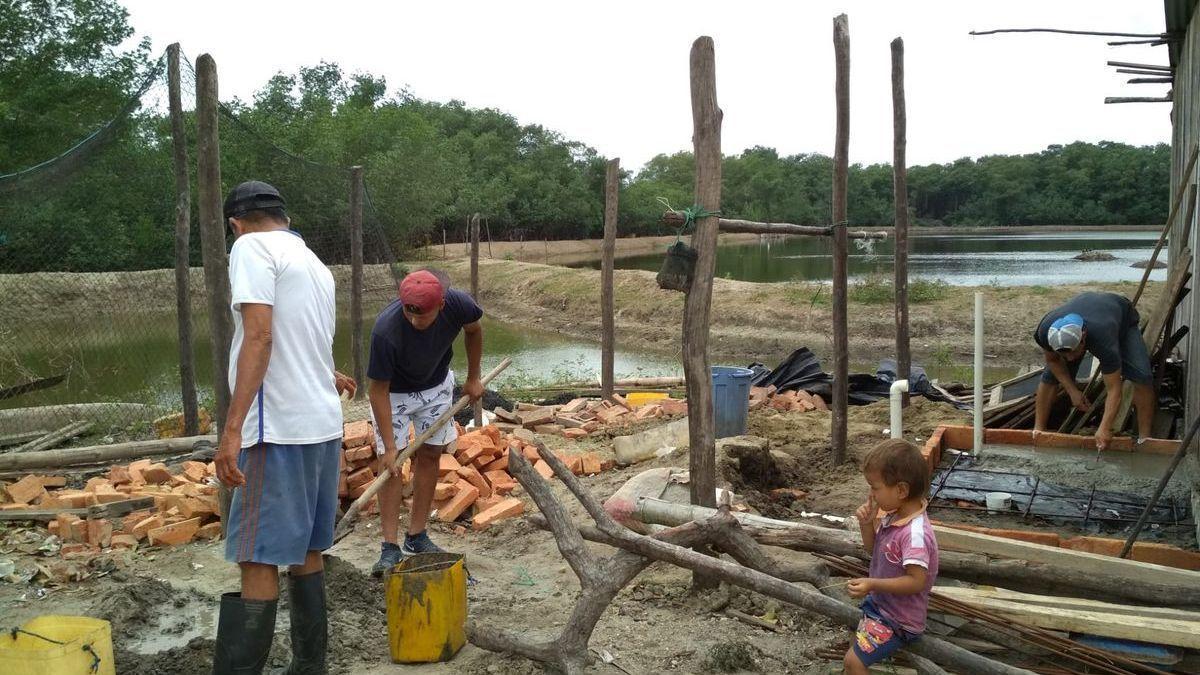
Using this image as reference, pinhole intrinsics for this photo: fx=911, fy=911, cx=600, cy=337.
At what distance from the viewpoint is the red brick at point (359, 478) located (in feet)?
19.5

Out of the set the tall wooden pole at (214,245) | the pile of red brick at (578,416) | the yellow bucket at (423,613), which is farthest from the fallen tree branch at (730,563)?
the pile of red brick at (578,416)

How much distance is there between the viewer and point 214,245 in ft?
15.9

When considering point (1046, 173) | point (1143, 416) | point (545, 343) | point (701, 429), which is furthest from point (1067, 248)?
point (701, 429)

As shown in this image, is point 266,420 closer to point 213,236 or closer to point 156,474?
point 213,236

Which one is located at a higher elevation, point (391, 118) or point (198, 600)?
point (391, 118)

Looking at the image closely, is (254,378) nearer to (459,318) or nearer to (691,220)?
(459,318)

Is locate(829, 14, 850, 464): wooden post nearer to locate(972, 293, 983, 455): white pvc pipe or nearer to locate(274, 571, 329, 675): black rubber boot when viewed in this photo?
locate(972, 293, 983, 455): white pvc pipe

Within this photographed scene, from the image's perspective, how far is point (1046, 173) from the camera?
75.5 meters

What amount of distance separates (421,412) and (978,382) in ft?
11.8

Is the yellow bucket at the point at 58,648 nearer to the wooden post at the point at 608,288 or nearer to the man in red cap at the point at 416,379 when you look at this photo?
the man in red cap at the point at 416,379

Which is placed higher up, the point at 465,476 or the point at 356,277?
the point at 356,277

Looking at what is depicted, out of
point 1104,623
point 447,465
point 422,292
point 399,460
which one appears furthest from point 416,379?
point 1104,623

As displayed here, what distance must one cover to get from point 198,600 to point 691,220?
3026 millimetres

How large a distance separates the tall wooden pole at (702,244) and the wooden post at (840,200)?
2.56 meters
